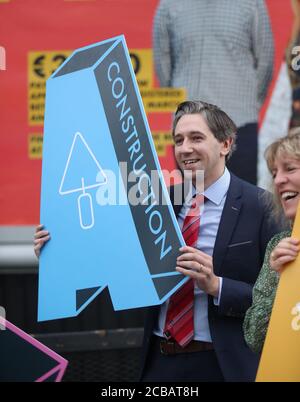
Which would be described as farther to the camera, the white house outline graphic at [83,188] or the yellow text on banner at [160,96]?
the yellow text on banner at [160,96]

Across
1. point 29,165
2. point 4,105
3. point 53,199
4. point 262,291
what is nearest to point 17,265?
point 29,165

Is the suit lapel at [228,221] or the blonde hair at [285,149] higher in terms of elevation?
the blonde hair at [285,149]

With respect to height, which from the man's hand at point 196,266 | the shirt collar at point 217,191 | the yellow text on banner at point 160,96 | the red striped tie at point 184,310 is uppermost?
the yellow text on banner at point 160,96

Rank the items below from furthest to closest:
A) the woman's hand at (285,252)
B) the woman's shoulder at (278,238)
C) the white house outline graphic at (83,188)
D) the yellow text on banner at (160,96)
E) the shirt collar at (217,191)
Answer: the yellow text on banner at (160,96) → the shirt collar at (217,191) → the white house outline graphic at (83,188) → the woman's shoulder at (278,238) → the woman's hand at (285,252)

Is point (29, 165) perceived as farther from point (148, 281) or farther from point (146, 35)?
point (148, 281)

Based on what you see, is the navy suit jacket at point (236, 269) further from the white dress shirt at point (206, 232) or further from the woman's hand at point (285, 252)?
the woman's hand at point (285, 252)

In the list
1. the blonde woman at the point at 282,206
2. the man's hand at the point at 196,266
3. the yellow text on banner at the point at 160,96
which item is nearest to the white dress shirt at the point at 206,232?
the man's hand at the point at 196,266

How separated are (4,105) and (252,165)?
136 centimetres

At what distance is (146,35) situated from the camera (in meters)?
3.75

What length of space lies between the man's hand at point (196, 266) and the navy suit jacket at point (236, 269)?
0.28ft

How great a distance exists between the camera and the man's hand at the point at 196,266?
2.07 metres

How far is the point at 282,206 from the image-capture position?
2.05 m

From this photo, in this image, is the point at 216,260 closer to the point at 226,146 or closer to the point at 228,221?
the point at 228,221

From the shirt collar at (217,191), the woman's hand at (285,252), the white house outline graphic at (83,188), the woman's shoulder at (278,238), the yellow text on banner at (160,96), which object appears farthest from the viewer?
the yellow text on banner at (160,96)
